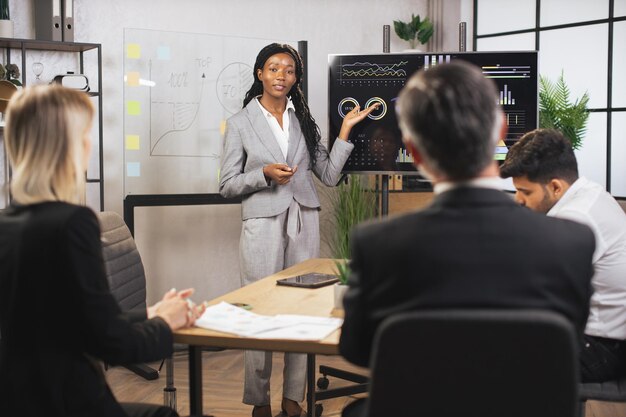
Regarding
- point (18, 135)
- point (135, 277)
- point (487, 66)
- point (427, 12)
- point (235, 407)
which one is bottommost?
point (235, 407)

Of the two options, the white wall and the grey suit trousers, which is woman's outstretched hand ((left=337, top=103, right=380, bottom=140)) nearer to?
the grey suit trousers

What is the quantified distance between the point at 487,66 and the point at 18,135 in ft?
9.37

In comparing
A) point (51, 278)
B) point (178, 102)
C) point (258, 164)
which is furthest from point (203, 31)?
point (51, 278)

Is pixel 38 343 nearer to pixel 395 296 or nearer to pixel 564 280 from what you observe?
pixel 395 296

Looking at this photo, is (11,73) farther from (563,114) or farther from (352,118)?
(563,114)

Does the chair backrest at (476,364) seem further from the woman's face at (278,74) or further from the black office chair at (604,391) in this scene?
the woman's face at (278,74)

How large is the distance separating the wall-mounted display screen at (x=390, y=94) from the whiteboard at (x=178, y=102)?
1.04m

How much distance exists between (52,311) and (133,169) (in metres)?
3.20

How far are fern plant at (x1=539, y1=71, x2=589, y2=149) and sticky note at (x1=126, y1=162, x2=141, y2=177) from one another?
103 inches

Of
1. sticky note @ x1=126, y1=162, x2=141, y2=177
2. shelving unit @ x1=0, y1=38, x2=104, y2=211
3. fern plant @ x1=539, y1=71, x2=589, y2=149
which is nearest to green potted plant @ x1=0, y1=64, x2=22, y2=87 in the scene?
shelving unit @ x1=0, y1=38, x2=104, y2=211

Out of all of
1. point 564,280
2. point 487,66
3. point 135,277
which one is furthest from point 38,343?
point 487,66

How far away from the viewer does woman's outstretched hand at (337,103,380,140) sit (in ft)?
13.0

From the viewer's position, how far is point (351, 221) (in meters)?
5.07

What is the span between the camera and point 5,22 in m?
4.44
